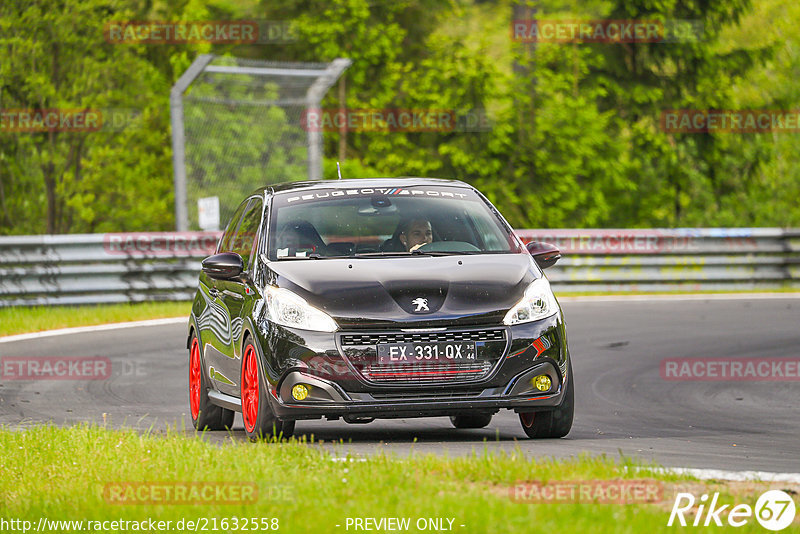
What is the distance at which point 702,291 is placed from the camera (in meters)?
22.8

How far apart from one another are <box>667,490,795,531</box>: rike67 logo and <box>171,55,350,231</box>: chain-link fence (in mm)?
14709

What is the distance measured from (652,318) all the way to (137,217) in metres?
11.5

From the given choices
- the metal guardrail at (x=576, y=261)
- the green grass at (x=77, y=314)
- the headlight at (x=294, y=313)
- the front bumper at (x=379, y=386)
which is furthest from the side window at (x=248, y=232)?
the metal guardrail at (x=576, y=261)

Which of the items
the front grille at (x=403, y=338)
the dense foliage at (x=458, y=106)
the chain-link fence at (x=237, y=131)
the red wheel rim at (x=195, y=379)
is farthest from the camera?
the dense foliage at (x=458, y=106)

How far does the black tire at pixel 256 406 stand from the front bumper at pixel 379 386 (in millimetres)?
136

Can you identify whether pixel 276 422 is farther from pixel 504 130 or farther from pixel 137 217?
pixel 504 130

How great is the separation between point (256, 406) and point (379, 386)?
88cm

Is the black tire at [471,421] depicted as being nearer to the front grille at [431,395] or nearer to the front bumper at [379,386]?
the front bumper at [379,386]

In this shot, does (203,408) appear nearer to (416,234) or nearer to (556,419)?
(416,234)

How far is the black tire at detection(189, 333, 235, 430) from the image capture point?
9.81 meters

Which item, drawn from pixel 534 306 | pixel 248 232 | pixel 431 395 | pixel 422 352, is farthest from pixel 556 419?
pixel 248 232

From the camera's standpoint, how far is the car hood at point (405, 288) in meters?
7.89

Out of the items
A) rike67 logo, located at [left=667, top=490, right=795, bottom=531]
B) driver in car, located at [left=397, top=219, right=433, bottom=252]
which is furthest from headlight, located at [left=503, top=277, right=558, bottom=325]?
rike67 logo, located at [left=667, top=490, right=795, bottom=531]

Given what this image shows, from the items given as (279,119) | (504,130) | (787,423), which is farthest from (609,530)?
(504,130)
